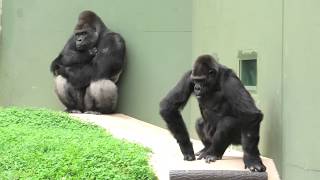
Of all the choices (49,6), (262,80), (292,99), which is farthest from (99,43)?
(292,99)

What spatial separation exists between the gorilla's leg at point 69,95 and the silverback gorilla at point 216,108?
397 cm

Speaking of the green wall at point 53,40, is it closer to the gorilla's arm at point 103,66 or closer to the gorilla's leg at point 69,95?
the gorilla's arm at point 103,66

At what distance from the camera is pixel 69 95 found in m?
8.70

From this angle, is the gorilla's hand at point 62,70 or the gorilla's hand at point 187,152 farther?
the gorilla's hand at point 62,70

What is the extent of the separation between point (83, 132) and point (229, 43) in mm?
1996

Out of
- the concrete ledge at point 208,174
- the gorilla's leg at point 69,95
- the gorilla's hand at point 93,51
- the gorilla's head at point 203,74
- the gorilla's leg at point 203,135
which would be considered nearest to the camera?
the concrete ledge at point 208,174

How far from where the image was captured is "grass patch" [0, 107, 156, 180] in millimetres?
4789

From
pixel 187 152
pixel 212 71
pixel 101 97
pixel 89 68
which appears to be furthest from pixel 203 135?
pixel 89 68

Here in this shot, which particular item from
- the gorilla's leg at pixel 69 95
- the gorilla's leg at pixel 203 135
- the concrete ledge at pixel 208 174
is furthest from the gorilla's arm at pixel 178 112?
the gorilla's leg at pixel 69 95

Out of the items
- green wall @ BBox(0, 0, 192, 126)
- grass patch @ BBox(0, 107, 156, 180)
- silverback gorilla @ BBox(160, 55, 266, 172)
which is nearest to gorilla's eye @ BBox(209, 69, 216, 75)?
silverback gorilla @ BBox(160, 55, 266, 172)

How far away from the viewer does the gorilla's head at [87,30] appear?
8625 millimetres

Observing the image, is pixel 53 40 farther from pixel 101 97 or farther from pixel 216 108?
pixel 216 108

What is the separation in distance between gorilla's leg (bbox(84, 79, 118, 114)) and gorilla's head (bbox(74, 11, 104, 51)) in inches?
24.6

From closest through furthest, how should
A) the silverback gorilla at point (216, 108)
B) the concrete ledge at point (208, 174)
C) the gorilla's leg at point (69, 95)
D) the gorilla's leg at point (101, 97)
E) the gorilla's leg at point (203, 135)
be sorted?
the concrete ledge at point (208, 174) < the silverback gorilla at point (216, 108) < the gorilla's leg at point (203, 135) < the gorilla's leg at point (101, 97) < the gorilla's leg at point (69, 95)
